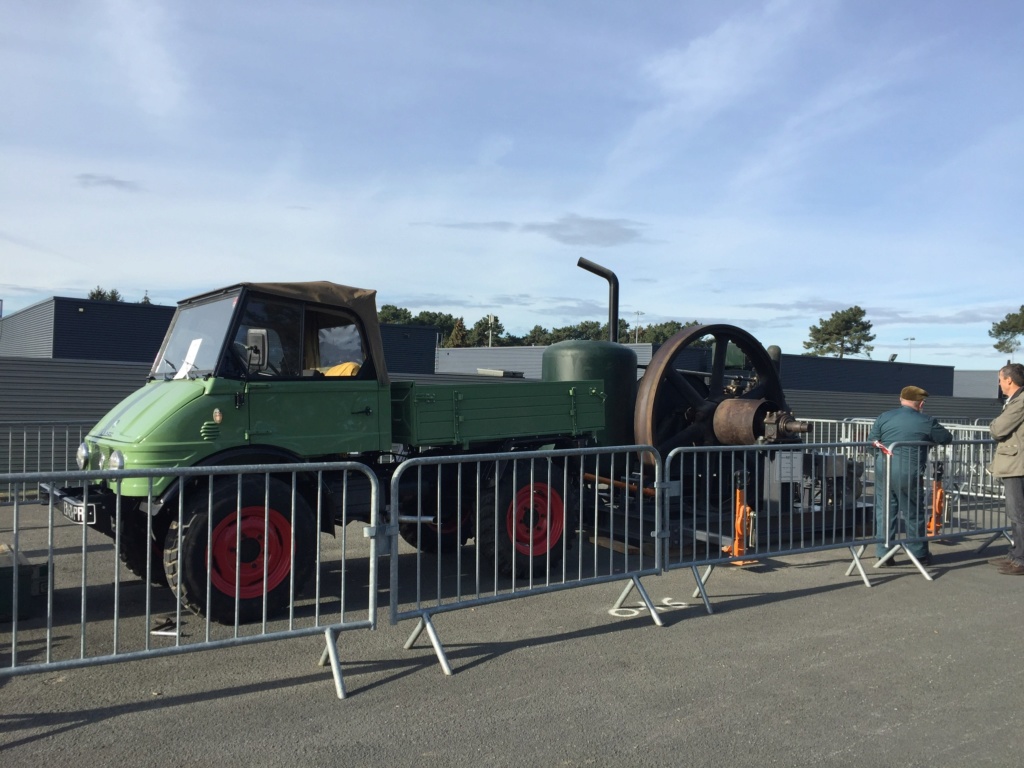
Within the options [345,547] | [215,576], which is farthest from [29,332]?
[345,547]

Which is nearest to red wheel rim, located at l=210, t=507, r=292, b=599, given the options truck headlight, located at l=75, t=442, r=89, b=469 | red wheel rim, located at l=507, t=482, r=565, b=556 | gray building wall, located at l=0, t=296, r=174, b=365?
truck headlight, located at l=75, t=442, r=89, b=469

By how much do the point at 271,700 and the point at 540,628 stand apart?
191 centimetres

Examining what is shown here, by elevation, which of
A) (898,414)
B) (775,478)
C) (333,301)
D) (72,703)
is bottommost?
(72,703)

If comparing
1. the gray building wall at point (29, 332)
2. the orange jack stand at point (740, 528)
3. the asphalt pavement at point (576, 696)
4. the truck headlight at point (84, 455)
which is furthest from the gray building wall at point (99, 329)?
the asphalt pavement at point (576, 696)

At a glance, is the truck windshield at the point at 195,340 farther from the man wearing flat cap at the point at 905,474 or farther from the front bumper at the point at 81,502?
the man wearing flat cap at the point at 905,474

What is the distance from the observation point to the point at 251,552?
5.67 meters

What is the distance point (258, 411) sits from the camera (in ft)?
19.6

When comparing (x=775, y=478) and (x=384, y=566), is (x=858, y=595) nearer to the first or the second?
(x=775, y=478)

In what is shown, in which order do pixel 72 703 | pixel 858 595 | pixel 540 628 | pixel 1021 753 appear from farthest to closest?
1. pixel 858 595
2. pixel 540 628
3. pixel 72 703
4. pixel 1021 753

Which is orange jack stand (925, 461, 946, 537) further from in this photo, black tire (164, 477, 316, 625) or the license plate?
the license plate

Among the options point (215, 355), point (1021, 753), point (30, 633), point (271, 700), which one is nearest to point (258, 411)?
point (215, 355)

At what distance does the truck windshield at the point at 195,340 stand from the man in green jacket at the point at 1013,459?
645cm

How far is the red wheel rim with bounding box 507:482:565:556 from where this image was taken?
6906mm

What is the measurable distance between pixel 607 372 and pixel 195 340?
4205 mm
